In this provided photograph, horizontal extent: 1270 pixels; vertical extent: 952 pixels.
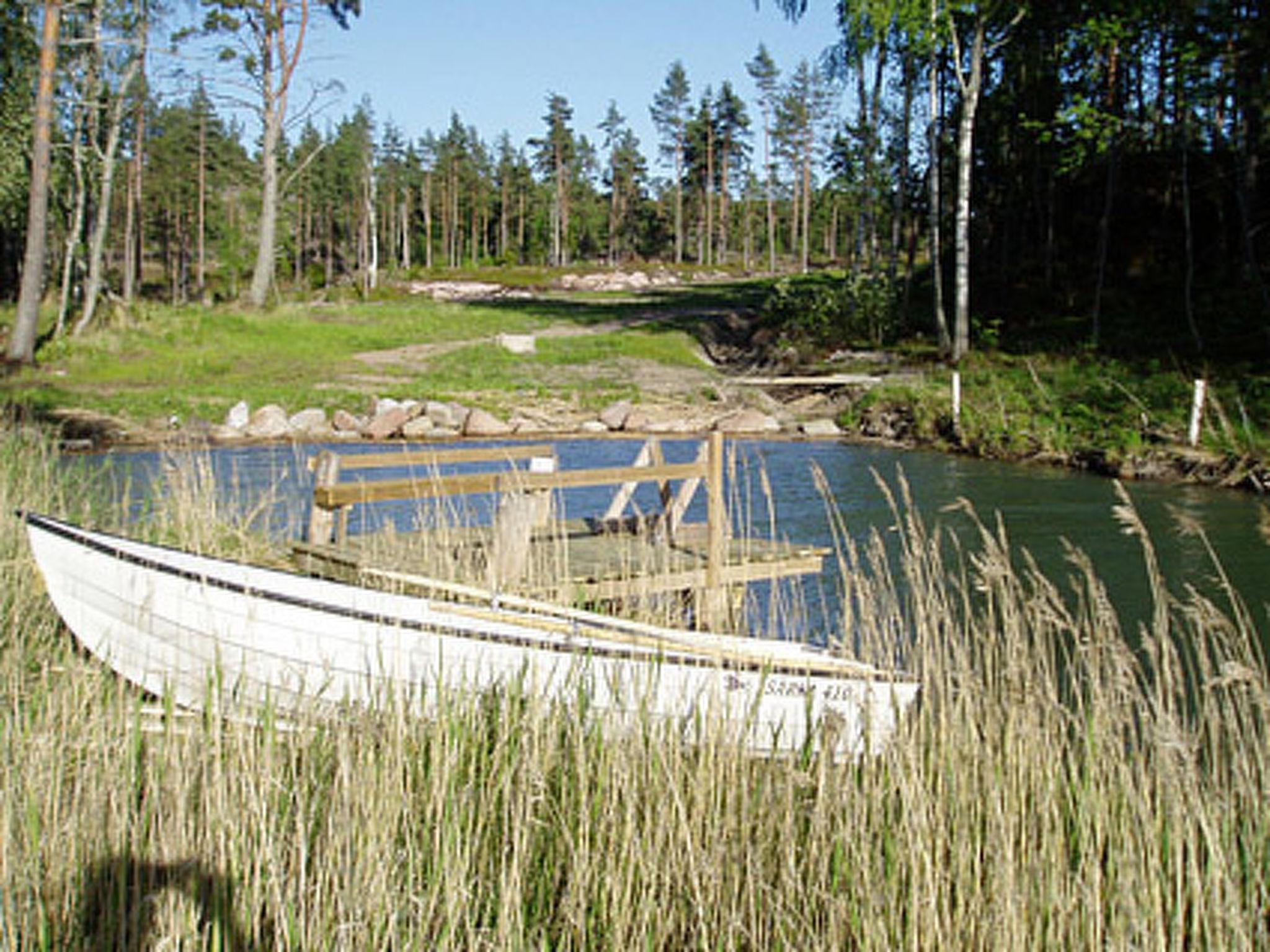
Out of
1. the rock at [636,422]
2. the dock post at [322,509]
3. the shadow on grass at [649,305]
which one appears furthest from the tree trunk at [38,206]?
the shadow on grass at [649,305]

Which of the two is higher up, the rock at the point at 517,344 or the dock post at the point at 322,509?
the rock at the point at 517,344

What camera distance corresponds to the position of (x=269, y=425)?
20.9 meters

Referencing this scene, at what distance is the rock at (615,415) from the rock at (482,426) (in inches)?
78.3

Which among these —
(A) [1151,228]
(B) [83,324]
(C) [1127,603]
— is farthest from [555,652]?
(A) [1151,228]

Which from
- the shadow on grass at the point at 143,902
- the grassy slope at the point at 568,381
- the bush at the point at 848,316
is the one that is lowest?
the shadow on grass at the point at 143,902

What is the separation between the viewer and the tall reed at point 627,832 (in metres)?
3.37

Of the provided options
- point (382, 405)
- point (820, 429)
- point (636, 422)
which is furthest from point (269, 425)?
point (820, 429)

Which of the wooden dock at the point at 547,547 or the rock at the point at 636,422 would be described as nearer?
the wooden dock at the point at 547,547

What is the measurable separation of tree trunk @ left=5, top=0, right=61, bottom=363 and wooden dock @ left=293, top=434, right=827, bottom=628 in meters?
17.4

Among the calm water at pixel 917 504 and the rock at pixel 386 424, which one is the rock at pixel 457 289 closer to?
the rock at pixel 386 424

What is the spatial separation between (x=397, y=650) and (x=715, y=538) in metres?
3.21

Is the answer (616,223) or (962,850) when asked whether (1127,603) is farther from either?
(616,223)

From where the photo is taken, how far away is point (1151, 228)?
30312mm

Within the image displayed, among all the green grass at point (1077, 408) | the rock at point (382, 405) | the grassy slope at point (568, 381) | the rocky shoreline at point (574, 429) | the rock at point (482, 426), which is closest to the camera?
the rocky shoreline at point (574, 429)
